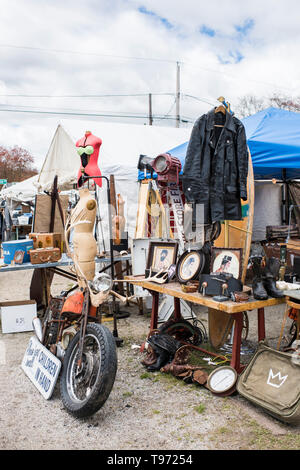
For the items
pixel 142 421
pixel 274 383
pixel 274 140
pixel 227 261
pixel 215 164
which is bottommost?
pixel 142 421

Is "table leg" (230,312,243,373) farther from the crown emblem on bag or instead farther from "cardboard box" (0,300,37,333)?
"cardboard box" (0,300,37,333)

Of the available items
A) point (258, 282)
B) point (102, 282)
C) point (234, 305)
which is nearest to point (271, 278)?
point (258, 282)

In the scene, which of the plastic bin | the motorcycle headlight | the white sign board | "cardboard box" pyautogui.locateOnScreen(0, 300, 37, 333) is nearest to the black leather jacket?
the motorcycle headlight

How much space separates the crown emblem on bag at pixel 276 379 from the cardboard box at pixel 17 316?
2.99 m

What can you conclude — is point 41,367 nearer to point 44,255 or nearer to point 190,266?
point 190,266

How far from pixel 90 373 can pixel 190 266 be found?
1343 mm

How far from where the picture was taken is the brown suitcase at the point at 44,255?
472 cm

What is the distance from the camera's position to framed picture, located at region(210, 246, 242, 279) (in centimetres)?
332

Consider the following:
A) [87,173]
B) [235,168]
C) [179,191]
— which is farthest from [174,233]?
[235,168]

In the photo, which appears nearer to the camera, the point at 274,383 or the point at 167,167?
the point at 274,383

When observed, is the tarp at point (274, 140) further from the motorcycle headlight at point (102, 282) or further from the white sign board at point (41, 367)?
the white sign board at point (41, 367)

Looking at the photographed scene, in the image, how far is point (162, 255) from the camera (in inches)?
154

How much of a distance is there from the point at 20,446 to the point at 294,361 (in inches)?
72.1

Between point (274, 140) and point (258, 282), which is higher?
point (274, 140)
